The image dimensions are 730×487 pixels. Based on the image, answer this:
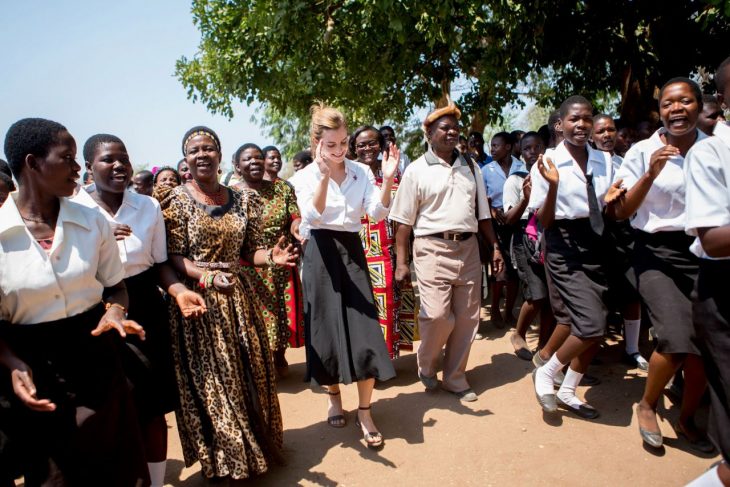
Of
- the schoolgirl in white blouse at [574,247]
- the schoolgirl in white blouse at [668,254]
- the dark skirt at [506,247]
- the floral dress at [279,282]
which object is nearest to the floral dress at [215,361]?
the floral dress at [279,282]

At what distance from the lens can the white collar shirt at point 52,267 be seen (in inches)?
87.4

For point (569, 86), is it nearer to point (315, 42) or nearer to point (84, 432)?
point (315, 42)

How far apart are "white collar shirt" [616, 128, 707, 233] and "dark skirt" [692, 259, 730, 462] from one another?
1175mm

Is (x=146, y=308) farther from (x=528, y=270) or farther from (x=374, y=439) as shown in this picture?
(x=528, y=270)

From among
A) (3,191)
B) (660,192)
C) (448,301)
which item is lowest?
(448,301)

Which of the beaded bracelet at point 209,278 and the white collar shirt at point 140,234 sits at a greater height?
the white collar shirt at point 140,234

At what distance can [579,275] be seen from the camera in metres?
4.12

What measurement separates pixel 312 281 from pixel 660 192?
2376mm

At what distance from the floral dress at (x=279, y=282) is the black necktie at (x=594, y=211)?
2.67 m

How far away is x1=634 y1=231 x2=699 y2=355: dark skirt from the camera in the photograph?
3.45 metres

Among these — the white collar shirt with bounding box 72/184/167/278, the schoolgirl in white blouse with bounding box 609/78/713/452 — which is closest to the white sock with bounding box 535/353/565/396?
the schoolgirl in white blouse with bounding box 609/78/713/452

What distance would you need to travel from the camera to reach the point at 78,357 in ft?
7.77

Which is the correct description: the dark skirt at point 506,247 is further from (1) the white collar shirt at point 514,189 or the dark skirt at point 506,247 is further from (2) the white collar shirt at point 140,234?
(2) the white collar shirt at point 140,234

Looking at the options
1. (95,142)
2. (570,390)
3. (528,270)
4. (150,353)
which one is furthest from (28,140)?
(528,270)
